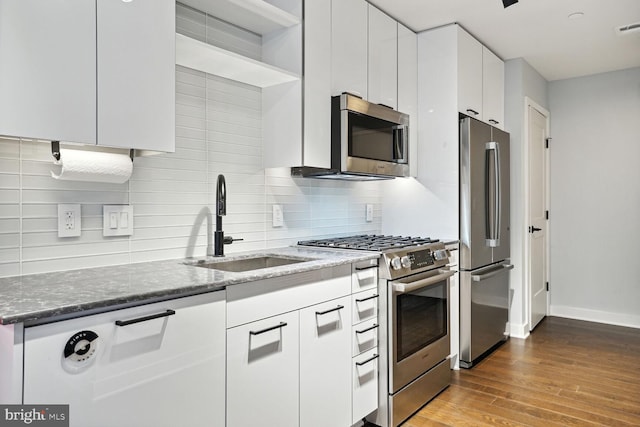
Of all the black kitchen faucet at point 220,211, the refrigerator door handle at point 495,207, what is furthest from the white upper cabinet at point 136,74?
the refrigerator door handle at point 495,207

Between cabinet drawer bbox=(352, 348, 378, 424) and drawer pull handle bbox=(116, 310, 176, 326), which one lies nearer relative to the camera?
drawer pull handle bbox=(116, 310, 176, 326)

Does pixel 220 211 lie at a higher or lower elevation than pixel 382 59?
lower

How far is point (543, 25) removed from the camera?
10.6ft

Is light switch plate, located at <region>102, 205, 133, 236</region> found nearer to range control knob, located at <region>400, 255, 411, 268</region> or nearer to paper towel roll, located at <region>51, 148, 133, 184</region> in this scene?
paper towel roll, located at <region>51, 148, 133, 184</region>

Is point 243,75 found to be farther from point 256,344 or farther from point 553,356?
point 553,356

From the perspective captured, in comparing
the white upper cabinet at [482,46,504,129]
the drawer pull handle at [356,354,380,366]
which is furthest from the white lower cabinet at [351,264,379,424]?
the white upper cabinet at [482,46,504,129]

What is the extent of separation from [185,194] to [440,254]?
61.4 inches

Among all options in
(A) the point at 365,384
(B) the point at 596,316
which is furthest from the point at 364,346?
(B) the point at 596,316

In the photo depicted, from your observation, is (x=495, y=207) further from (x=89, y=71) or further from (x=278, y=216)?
(x=89, y=71)

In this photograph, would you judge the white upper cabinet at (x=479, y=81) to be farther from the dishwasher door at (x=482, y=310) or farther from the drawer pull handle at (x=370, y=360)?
the drawer pull handle at (x=370, y=360)

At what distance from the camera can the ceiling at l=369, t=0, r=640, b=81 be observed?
2895mm

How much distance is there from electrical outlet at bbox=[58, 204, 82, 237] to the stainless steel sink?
1.81 feet

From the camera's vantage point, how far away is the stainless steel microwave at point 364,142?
250cm

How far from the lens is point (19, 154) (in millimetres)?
1574
